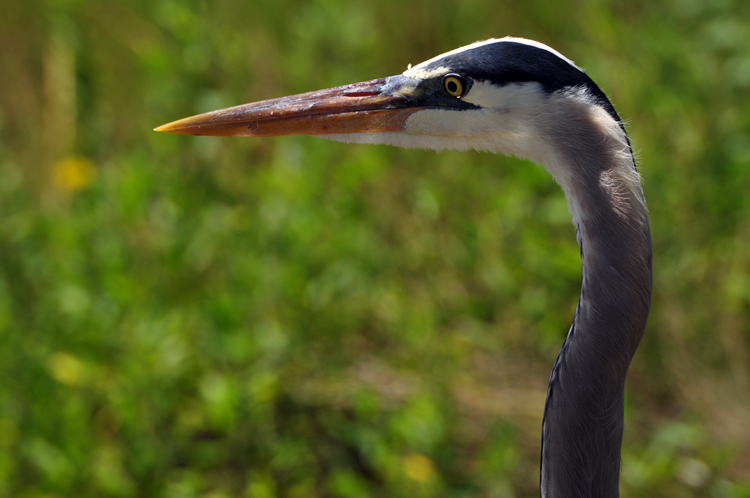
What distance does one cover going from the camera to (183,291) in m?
3.11

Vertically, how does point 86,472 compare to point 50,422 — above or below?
below

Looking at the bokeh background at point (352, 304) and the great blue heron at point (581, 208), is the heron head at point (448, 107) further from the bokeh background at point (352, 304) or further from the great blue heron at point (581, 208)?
the bokeh background at point (352, 304)

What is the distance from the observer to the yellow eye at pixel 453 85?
5.11 ft

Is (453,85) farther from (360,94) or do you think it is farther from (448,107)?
(360,94)

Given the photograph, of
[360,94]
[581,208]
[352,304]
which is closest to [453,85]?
[360,94]

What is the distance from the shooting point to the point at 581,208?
1402 mm

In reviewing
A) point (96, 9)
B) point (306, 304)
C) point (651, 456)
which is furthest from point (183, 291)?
point (96, 9)

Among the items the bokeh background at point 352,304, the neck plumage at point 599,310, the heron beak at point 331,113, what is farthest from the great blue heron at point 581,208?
the bokeh background at point 352,304

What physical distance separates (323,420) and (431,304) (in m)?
0.67

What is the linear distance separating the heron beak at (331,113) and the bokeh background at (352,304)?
113cm

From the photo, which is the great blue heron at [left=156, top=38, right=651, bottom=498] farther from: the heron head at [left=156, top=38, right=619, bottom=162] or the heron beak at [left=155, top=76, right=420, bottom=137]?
the heron beak at [left=155, top=76, right=420, bottom=137]

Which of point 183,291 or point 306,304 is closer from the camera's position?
point 306,304

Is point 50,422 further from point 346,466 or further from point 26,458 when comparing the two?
point 346,466

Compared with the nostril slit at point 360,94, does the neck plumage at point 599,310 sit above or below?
below
